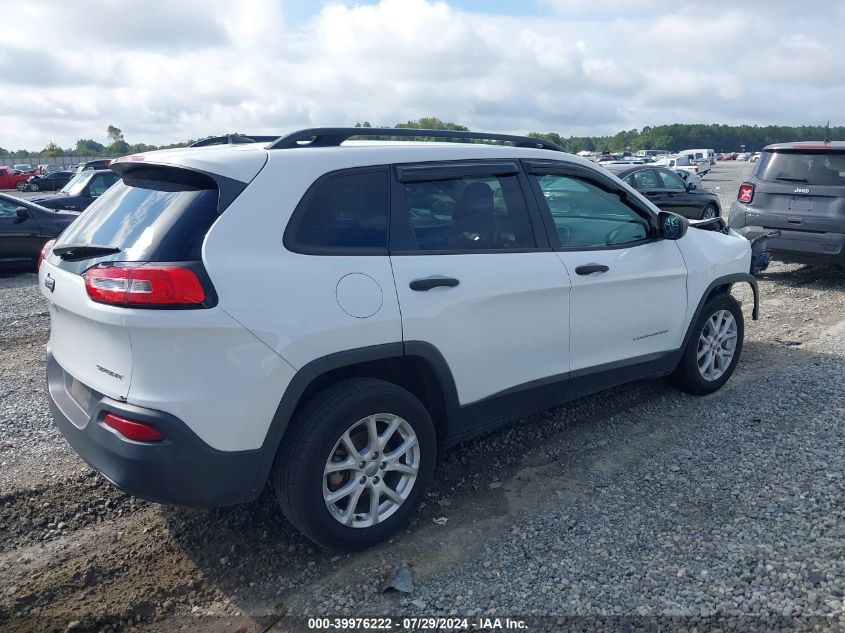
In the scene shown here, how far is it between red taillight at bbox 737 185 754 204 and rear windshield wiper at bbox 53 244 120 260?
8.63m

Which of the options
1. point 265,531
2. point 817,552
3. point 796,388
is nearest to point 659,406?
point 796,388

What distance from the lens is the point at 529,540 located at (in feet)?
11.3

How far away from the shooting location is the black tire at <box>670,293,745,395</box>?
504 centimetres

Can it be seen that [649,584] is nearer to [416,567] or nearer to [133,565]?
[416,567]

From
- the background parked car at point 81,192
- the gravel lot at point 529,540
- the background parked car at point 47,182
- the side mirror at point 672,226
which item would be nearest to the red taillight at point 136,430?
the gravel lot at point 529,540

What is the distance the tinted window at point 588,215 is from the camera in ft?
13.6

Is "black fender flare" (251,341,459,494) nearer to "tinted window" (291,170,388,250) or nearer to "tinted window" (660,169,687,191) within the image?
"tinted window" (291,170,388,250)

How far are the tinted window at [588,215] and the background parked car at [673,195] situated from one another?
11.2 metres

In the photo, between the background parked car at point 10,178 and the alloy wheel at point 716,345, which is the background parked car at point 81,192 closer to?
the alloy wheel at point 716,345

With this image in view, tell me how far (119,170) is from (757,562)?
11.4 feet

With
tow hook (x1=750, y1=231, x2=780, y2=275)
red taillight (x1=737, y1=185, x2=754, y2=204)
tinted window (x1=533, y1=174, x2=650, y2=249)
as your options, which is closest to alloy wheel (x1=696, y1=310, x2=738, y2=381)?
tinted window (x1=533, y1=174, x2=650, y2=249)

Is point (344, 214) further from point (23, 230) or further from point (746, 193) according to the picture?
point (23, 230)

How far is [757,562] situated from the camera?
3.19 m

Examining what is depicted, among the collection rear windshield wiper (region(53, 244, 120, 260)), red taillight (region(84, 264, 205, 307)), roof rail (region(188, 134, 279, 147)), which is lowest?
red taillight (region(84, 264, 205, 307))
